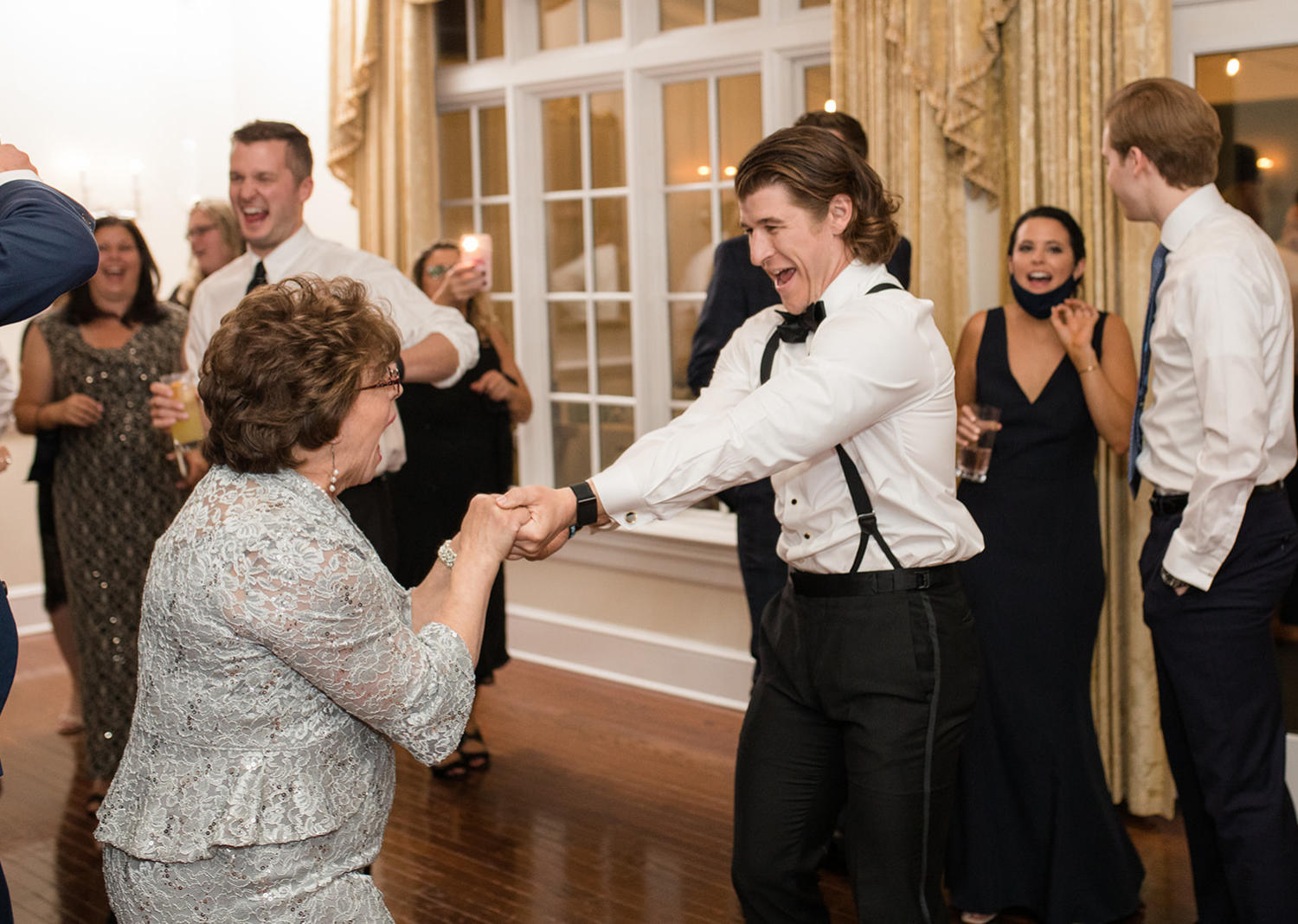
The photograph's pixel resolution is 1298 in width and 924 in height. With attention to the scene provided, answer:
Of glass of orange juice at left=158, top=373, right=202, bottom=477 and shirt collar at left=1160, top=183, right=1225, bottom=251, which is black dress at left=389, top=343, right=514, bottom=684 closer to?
glass of orange juice at left=158, top=373, right=202, bottom=477

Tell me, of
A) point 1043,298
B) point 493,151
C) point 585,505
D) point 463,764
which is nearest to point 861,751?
point 585,505

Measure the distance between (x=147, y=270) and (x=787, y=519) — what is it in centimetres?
270

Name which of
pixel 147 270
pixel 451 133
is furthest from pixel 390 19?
pixel 147 270

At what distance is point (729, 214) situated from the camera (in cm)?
483

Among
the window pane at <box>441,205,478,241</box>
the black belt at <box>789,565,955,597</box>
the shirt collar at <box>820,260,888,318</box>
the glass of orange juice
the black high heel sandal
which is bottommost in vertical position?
the black high heel sandal

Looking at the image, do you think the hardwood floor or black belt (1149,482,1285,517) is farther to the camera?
the hardwood floor

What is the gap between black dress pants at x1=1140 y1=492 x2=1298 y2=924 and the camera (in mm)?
2533

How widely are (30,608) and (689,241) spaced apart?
397 cm

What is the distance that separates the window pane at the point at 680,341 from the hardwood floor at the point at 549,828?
128 centimetres

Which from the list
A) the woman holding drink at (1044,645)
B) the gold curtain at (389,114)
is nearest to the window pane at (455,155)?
the gold curtain at (389,114)

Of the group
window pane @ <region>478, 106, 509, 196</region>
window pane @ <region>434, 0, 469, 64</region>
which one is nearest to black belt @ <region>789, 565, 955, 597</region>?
window pane @ <region>478, 106, 509, 196</region>

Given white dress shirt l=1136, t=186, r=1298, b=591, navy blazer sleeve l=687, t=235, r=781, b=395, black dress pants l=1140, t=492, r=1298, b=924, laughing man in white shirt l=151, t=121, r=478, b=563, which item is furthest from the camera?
navy blazer sleeve l=687, t=235, r=781, b=395

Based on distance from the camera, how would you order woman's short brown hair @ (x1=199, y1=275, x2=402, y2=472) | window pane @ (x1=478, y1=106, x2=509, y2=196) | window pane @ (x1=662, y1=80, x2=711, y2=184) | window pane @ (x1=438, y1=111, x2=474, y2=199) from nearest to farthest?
woman's short brown hair @ (x1=199, y1=275, x2=402, y2=472) → window pane @ (x1=662, y1=80, x2=711, y2=184) → window pane @ (x1=478, y1=106, x2=509, y2=196) → window pane @ (x1=438, y1=111, x2=474, y2=199)

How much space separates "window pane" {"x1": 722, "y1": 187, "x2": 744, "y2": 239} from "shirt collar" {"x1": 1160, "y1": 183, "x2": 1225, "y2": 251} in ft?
7.63
